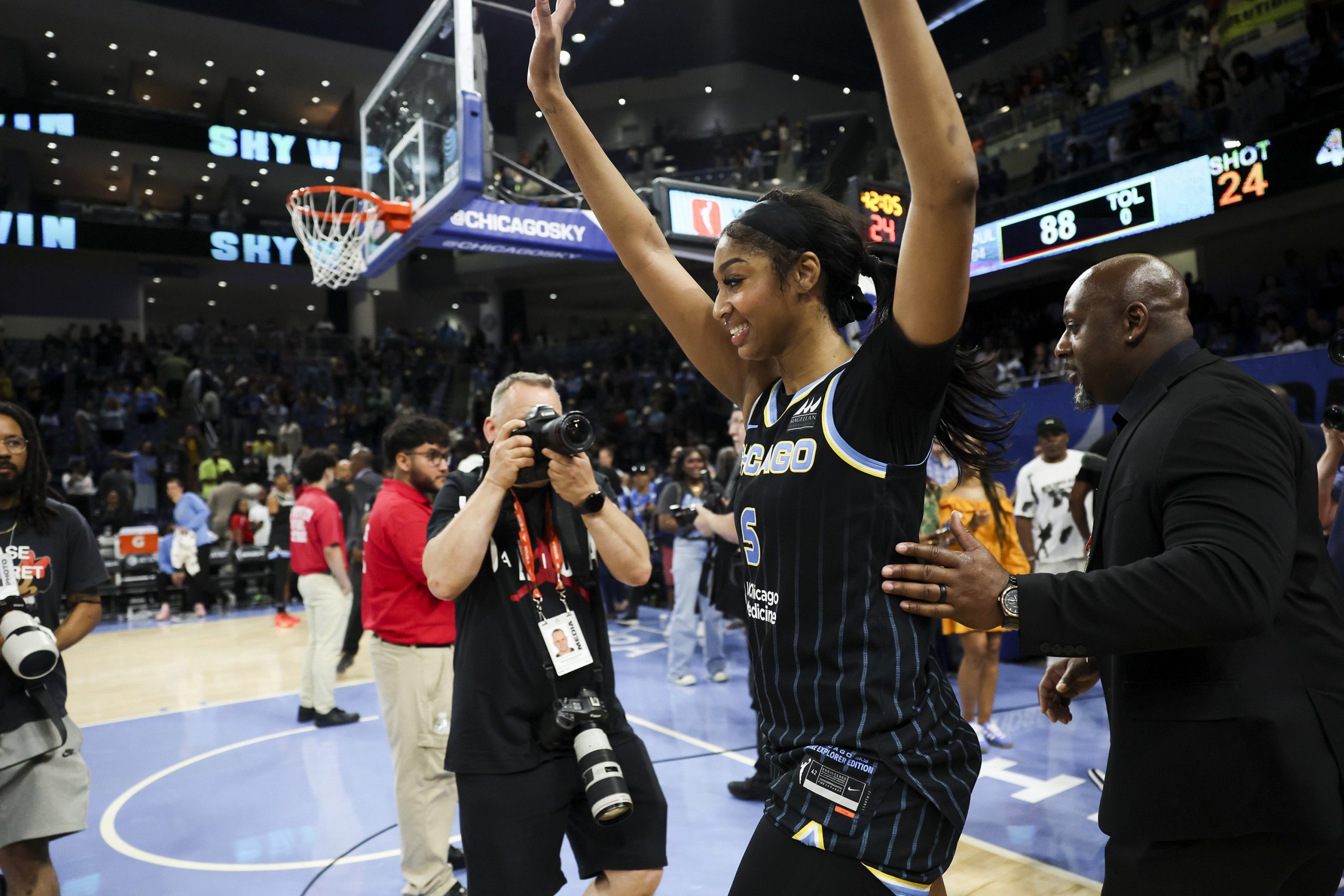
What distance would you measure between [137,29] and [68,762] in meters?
24.7

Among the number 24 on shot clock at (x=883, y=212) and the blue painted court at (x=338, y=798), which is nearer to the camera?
the blue painted court at (x=338, y=798)

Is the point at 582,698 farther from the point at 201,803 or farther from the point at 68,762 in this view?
the point at 201,803

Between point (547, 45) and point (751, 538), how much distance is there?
3.58ft

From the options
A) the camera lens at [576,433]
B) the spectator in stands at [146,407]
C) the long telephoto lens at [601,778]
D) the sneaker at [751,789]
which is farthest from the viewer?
the spectator in stands at [146,407]

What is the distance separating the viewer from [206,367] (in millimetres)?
22391

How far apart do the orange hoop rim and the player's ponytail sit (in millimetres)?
6836

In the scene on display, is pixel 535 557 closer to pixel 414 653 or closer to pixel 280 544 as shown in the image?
pixel 414 653

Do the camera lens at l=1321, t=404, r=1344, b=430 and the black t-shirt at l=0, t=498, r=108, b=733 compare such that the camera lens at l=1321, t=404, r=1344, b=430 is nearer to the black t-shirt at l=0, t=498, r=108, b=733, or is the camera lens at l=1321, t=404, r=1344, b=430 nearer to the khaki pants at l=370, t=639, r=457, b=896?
the khaki pants at l=370, t=639, r=457, b=896

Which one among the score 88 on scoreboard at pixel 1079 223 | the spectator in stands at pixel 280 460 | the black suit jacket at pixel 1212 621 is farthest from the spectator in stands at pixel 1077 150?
the spectator in stands at pixel 280 460

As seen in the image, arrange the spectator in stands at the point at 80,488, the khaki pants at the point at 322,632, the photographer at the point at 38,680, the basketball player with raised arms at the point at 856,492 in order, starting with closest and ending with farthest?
the basketball player with raised arms at the point at 856,492 < the photographer at the point at 38,680 < the khaki pants at the point at 322,632 < the spectator in stands at the point at 80,488

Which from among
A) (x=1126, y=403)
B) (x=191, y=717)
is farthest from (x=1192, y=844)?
(x=191, y=717)

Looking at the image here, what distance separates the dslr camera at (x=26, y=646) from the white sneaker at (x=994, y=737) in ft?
15.2

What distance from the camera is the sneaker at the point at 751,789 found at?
14.7ft

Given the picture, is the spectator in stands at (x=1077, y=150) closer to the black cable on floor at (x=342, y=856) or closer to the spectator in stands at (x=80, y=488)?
the black cable on floor at (x=342, y=856)
